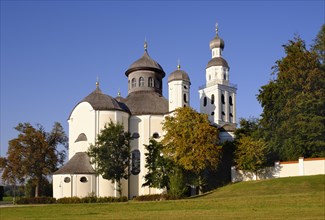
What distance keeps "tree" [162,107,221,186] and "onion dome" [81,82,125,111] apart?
8.00m

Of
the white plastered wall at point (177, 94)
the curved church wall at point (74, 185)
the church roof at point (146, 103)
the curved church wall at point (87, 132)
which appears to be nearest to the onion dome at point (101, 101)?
the curved church wall at point (87, 132)

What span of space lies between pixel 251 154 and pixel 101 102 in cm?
1775

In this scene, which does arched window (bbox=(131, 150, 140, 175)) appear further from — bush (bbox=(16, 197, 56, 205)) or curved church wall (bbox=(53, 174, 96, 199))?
bush (bbox=(16, 197, 56, 205))

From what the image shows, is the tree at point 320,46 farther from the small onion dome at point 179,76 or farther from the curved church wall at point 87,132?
the curved church wall at point 87,132

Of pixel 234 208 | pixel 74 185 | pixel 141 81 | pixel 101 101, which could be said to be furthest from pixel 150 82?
pixel 234 208

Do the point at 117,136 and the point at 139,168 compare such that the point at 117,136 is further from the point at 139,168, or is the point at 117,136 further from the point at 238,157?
the point at 238,157

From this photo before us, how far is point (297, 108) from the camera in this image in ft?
159

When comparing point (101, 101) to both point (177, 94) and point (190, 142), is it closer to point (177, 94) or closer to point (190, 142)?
point (177, 94)

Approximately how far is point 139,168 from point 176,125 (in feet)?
31.4

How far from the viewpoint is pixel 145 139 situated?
186 ft

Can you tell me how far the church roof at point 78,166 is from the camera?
51.9 meters

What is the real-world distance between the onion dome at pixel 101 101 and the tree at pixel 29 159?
869 centimetres

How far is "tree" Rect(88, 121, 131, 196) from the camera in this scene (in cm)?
4941

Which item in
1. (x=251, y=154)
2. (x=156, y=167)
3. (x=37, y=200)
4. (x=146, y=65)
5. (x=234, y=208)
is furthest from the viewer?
(x=146, y=65)
